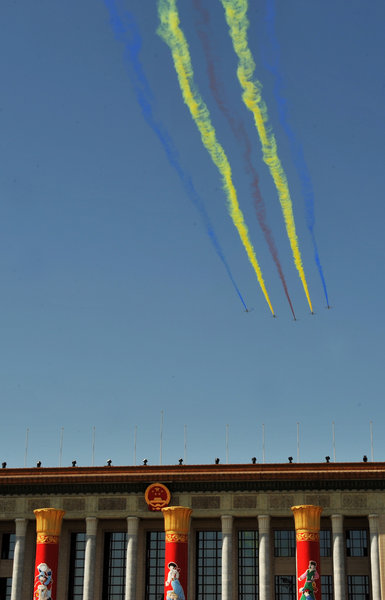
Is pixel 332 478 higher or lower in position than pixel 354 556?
higher

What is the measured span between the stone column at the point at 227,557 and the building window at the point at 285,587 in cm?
400

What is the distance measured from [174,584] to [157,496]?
303 inches

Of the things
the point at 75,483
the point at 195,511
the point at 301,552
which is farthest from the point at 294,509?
the point at 75,483

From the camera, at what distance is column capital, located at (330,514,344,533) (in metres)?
73.5

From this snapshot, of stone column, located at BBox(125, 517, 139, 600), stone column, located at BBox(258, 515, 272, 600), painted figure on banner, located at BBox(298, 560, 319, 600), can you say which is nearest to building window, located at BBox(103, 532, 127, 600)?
stone column, located at BBox(125, 517, 139, 600)

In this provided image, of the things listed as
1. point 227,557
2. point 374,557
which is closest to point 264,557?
point 227,557

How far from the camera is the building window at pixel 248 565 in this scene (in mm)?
75188

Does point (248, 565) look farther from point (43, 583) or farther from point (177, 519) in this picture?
point (43, 583)

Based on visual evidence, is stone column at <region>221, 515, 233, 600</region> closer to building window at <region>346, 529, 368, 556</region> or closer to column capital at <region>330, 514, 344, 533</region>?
column capital at <region>330, 514, 344, 533</region>

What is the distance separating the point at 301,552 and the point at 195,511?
9.48 metres

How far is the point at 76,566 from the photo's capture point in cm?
7850

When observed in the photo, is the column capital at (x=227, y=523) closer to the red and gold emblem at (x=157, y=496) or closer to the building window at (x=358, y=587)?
the red and gold emblem at (x=157, y=496)

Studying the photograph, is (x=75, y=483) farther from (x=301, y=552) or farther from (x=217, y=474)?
(x=301, y=552)

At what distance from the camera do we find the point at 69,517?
77.3m
